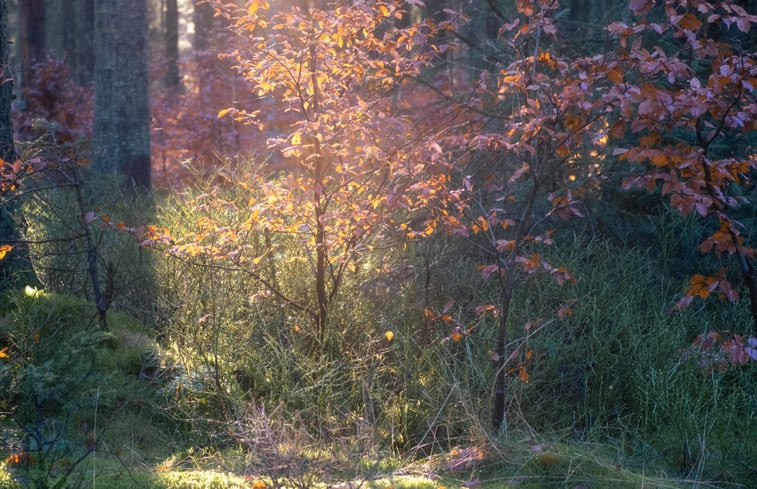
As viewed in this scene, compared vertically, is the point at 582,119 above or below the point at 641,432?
above

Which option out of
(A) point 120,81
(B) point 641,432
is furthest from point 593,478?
(A) point 120,81

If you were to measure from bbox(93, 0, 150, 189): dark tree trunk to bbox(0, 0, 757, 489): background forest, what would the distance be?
3.19 m

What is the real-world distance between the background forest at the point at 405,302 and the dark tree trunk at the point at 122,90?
10.5 feet

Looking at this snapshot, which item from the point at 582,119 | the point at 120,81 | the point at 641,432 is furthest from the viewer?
the point at 120,81

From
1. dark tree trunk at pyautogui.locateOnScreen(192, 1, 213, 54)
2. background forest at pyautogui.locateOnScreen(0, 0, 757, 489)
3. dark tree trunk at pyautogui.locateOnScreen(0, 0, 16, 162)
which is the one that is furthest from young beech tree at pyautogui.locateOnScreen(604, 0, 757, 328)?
dark tree trunk at pyautogui.locateOnScreen(192, 1, 213, 54)

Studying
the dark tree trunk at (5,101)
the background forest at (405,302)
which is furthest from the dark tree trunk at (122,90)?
the dark tree trunk at (5,101)

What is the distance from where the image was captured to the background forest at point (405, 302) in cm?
367

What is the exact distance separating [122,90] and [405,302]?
6127mm

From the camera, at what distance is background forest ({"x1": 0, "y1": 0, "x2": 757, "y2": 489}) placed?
367 centimetres

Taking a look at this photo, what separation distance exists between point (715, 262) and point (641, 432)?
2.99m

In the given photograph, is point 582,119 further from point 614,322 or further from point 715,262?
point 715,262

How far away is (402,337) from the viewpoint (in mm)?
4977

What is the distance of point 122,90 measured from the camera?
10055 mm

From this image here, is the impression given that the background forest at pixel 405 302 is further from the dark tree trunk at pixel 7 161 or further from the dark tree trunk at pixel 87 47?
the dark tree trunk at pixel 87 47
